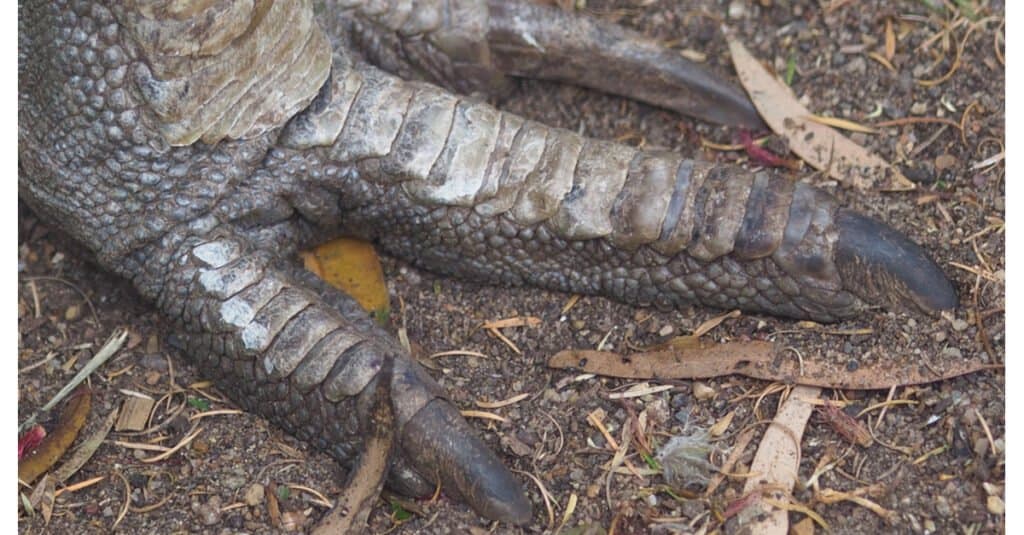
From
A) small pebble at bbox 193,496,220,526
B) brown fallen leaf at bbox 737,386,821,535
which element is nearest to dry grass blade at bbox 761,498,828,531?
brown fallen leaf at bbox 737,386,821,535

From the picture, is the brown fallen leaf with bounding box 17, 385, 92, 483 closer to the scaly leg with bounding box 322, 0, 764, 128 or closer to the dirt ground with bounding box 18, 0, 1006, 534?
the dirt ground with bounding box 18, 0, 1006, 534

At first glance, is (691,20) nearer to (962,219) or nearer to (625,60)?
(625,60)

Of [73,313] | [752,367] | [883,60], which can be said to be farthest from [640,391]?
[73,313]

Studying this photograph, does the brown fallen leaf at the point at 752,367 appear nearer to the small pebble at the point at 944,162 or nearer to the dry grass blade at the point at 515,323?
the dry grass blade at the point at 515,323

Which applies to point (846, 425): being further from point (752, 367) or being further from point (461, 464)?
point (461, 464)

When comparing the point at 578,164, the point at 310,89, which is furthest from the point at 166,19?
the point at 578,164

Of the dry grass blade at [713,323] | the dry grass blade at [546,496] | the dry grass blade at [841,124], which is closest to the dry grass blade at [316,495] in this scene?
the dry grass blade at [546,496]

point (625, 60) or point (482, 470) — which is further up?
point (625, 60)
